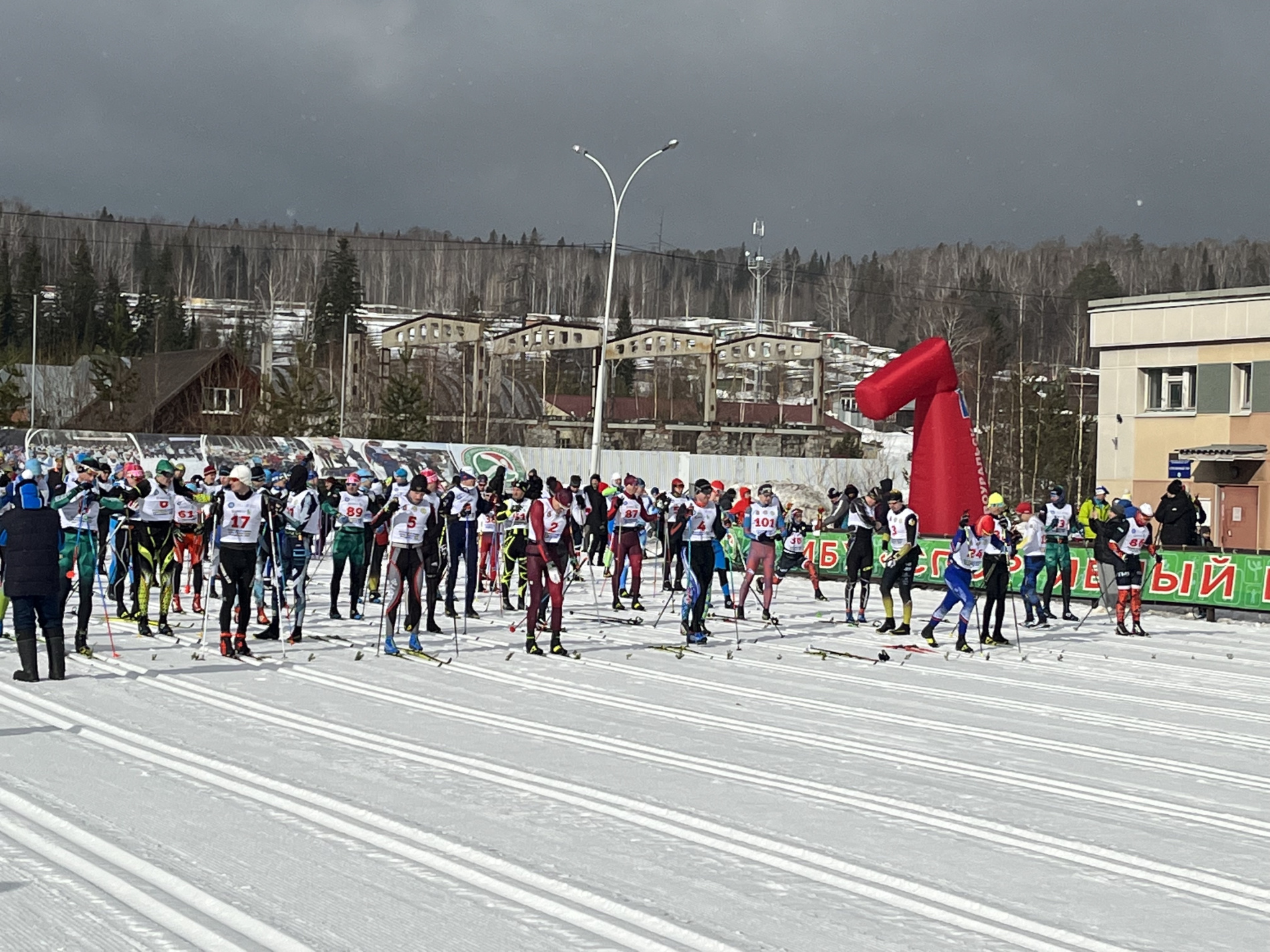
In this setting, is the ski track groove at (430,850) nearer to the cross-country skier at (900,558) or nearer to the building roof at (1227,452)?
the cross-country skier at (900,558)

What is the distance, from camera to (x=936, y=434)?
1209 inches

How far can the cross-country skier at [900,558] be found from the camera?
62.4 feet

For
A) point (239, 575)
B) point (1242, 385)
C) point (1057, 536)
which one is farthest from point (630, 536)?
point (1242, 385)

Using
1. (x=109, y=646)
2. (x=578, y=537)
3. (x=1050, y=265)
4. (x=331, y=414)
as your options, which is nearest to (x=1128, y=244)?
(x=1050, y=265)

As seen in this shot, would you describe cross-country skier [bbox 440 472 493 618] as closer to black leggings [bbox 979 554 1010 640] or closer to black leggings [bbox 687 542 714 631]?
black leggings [bbox 687 542 714 631]

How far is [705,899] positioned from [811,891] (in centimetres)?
51

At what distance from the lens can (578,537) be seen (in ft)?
82.8

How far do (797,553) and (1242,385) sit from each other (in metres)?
17.4

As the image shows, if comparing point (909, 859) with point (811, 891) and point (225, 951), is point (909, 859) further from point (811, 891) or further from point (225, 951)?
point (225, 951)

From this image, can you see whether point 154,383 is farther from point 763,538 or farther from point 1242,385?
point 763,538

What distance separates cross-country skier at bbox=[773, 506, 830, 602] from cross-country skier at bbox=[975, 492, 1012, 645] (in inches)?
252

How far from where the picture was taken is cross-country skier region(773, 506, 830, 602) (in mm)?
25500

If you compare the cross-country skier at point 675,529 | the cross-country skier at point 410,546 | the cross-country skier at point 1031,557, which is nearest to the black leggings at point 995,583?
the cross-country skier at point 1031,557

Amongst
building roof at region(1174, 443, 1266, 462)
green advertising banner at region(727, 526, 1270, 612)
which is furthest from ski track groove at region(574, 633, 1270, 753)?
building roof at region(1174, 443, 1266, 462)
